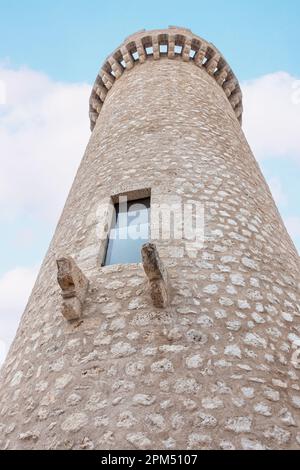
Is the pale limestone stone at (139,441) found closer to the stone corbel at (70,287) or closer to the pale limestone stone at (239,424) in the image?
the pale limestone stone at (239,424)

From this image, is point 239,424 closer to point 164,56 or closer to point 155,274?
point 155,274

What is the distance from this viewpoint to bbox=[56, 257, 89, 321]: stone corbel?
3392 millimetres

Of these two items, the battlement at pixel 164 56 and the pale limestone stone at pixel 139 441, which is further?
the battlement at pixel 164 56

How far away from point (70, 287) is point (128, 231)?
139 centimetres

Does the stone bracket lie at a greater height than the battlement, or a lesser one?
lesser

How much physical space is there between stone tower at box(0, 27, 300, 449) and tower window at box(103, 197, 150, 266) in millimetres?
104

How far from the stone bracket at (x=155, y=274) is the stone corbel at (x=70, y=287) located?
68 centimetres

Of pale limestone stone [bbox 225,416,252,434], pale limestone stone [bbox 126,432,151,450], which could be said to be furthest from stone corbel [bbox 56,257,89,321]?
pale limestone stone [bbox 225,416,252,434]

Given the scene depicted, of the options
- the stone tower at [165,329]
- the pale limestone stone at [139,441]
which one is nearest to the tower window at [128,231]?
the stone tower at [165,329]

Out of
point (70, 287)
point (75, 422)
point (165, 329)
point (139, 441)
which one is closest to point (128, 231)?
point (70, 287)

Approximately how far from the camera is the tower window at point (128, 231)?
14.1ft

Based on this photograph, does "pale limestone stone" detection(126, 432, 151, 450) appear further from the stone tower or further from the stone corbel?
the stone corbel

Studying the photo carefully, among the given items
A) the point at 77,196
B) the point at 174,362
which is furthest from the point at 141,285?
the point at 77,196

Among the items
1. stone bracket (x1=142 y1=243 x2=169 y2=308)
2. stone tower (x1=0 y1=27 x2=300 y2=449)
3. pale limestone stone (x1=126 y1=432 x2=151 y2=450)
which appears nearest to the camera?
pale limestone stone (x1=126 y1=432 x2=151 y2=450)
